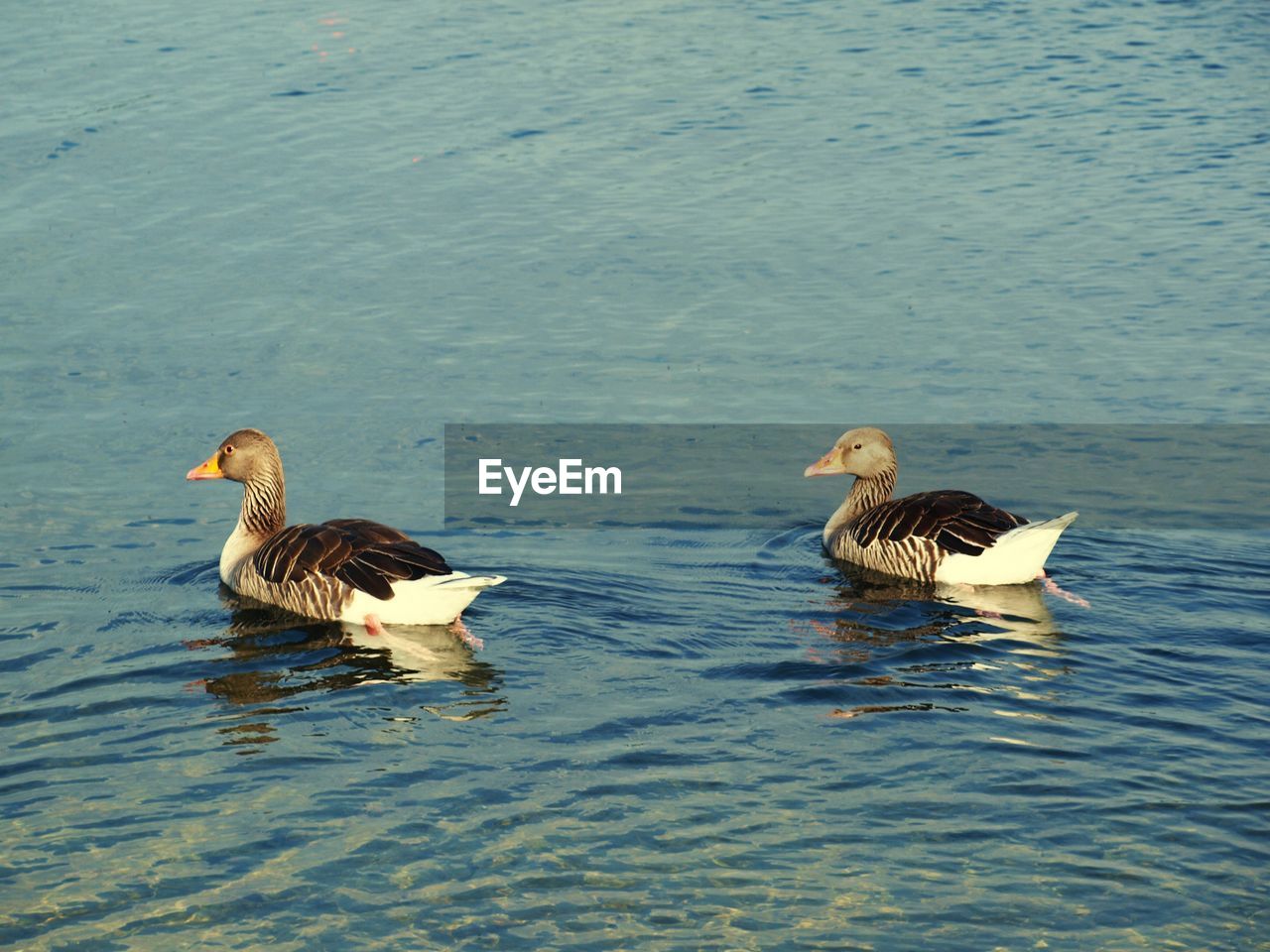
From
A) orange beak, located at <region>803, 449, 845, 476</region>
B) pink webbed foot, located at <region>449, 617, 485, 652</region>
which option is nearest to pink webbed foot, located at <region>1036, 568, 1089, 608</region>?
orange beak, located at <region>803, 449, 845, 476</region>

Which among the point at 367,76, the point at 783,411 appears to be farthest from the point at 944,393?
the point at 367,76

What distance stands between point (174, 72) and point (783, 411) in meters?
18.6

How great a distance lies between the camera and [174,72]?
32375mm

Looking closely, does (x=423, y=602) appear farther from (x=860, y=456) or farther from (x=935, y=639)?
(x=860, y=456)

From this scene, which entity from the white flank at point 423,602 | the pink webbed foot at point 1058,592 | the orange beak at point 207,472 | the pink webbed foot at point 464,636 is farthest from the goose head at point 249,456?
the pink webbed foot at point 1058,592

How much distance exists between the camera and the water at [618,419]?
30.2 ft

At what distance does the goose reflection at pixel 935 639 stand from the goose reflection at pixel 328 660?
2.51 m

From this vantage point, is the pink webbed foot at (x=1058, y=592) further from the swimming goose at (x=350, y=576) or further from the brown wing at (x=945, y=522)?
the swimming goose at (x=350, y=576)

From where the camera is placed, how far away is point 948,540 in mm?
14266

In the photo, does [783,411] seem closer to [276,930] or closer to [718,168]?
[718,168]

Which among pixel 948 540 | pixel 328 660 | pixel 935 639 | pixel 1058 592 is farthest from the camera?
pixel 948 540
